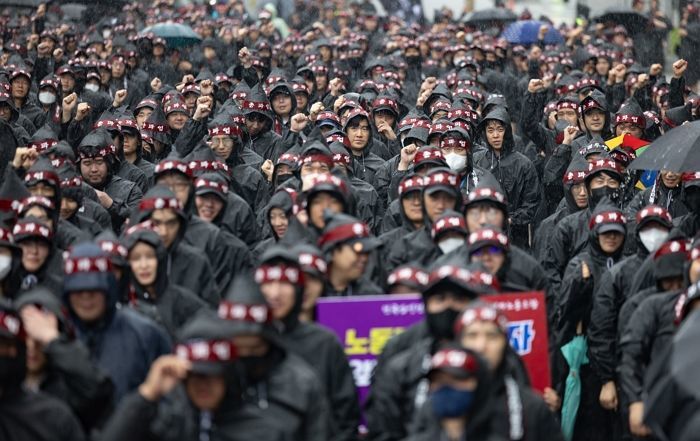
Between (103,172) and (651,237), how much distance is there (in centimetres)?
550

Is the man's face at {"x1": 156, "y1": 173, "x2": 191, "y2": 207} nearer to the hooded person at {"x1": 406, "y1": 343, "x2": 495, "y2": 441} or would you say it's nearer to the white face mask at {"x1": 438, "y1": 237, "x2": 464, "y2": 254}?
the white face mask at {"x1": 438, "y1": 237, "x2": 464, "y2": 254}

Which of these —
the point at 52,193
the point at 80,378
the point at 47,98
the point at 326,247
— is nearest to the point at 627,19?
the point at 47,98

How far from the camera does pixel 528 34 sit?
29.1m

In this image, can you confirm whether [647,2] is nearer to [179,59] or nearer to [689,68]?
[689,68]

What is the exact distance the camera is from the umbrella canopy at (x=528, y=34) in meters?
28.8

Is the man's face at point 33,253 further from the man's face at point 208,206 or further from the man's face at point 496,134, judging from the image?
the man's face at point 496,134

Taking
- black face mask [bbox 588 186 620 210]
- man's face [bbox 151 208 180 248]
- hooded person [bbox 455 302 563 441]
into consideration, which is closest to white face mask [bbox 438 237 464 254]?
man's face [bbox 151 208 180 248]

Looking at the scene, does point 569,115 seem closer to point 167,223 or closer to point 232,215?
point 232,215

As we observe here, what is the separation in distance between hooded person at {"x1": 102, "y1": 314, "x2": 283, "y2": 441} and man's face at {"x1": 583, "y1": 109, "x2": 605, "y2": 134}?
446 inches

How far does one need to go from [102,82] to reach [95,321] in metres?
13.6

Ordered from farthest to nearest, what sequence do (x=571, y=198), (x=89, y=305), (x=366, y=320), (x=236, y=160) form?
(x=236, y=160) < (x=571, y=198) < (x=366, y=320) < (x=89, y=305)

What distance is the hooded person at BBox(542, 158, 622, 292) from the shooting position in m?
13.6

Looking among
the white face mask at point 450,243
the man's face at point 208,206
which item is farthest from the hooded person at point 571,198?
the white face mask at point 450,243

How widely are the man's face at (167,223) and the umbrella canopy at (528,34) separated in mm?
18082
